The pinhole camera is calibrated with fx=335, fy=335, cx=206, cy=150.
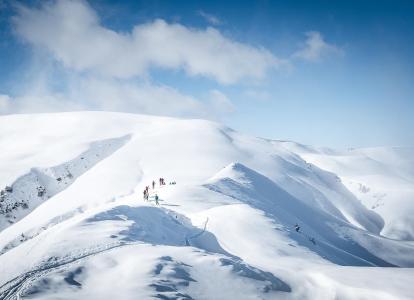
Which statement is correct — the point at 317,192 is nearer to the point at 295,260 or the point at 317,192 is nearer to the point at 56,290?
the point at 295,260

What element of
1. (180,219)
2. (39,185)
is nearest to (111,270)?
(180,219)

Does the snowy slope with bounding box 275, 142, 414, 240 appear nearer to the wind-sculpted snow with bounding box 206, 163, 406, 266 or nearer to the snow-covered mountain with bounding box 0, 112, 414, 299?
the snow-covered mountain with bounding box 0, 112, 414, 299

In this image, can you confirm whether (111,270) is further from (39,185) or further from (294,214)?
(39,185)

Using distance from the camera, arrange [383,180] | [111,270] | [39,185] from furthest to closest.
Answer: [383,180], [39,185], [111,270]

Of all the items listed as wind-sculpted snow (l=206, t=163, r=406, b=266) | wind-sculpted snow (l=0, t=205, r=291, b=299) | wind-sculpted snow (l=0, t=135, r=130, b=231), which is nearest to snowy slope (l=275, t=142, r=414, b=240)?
wind-sculpted snow (l=206, t=163, r=406, b=266)

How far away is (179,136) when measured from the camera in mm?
70438

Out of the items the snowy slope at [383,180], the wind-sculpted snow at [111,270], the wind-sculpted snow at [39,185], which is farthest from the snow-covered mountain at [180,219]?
the snowy slope at [383,180]

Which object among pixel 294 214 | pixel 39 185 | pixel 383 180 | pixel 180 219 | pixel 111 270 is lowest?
pixel 111 270

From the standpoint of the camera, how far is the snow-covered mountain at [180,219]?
15.0 m

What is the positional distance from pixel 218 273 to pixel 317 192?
52424mm

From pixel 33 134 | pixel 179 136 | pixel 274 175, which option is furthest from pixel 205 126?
pixel 33 134

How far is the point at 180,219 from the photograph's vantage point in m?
26.2

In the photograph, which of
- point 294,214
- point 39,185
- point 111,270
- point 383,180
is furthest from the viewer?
point 383,180

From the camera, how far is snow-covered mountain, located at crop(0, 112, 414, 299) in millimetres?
15018
